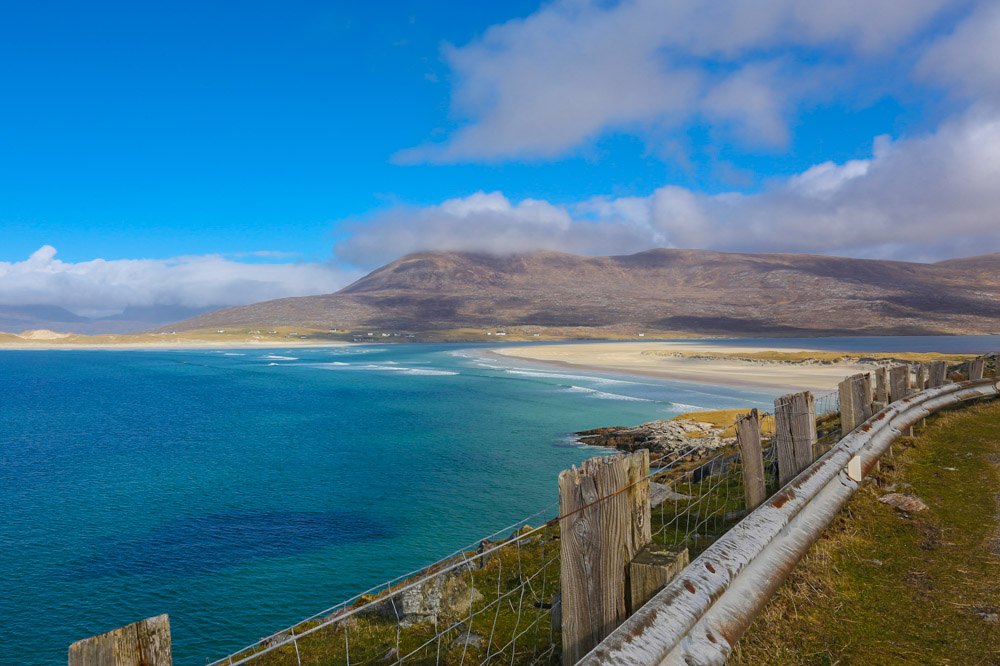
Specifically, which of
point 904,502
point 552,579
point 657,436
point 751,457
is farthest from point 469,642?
point 657,436

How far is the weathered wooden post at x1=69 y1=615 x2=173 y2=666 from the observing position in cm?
230

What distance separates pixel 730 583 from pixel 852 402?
304 inches

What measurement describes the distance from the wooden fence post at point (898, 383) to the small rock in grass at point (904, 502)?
695cm

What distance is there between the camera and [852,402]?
1061cm

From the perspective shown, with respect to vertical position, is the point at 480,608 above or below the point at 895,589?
below

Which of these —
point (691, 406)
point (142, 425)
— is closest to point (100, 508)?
point (142, 425)

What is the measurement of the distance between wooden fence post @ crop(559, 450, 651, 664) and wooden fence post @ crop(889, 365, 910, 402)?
1359 centimetres

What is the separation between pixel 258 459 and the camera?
39438mm

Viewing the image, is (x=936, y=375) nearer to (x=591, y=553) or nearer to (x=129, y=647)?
(x=591, y=553)

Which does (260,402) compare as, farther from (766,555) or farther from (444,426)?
(766,555)

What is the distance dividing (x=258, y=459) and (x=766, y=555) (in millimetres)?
39458

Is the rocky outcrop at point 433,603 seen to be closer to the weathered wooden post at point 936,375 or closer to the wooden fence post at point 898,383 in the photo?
the wooden fence post at point 898,383

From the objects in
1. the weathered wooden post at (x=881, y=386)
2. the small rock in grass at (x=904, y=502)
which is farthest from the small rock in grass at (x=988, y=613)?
the weathered wooden post at (x=881, y=386)

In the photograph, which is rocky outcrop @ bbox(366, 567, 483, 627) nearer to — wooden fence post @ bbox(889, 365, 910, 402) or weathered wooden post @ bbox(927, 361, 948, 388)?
A: wooden fence post @ bbox(889, 365, 910, 402)
